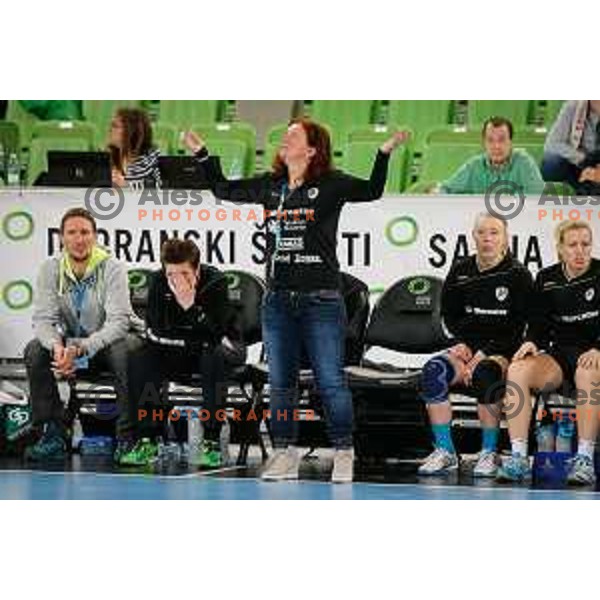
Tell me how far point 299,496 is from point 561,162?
2.44 metres

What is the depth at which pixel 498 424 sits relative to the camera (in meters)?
7.98

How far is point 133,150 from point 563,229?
2378 millimetres

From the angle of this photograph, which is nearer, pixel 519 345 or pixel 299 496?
pixel 299 496

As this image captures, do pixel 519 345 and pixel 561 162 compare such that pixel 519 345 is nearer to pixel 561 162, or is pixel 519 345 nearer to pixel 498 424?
pixel 498 424

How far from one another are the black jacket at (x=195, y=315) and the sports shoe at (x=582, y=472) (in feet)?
6.32

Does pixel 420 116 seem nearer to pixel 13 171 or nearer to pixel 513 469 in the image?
pixel 513 469

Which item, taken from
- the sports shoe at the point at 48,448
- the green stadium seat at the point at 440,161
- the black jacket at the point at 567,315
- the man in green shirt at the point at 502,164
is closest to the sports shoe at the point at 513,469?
the black jacket at the point at 567,315

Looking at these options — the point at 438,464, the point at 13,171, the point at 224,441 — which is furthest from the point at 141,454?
the point at 13,171

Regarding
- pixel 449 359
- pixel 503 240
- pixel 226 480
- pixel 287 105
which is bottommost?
pixel 226 480

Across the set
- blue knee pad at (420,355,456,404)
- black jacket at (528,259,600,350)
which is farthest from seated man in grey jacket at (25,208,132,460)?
black jacket at (528,259,600,350)

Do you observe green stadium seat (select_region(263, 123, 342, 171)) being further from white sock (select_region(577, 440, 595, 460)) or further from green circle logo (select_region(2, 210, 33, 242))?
white sock (select_region(577, 440, 595, 460))

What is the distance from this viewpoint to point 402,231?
8352mm

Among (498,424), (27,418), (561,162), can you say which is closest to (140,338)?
(27,418)

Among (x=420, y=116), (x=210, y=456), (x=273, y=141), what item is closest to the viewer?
(x=210, y=456)
